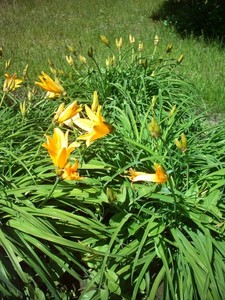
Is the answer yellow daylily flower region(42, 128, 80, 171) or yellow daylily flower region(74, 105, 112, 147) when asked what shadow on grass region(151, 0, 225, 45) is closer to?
yellow daylily flower region(74, 105, 112, 147)

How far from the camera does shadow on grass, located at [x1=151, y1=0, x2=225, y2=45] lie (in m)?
6.84

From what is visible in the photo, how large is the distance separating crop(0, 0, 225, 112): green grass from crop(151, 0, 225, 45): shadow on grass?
222mm

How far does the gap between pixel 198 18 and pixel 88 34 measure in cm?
198

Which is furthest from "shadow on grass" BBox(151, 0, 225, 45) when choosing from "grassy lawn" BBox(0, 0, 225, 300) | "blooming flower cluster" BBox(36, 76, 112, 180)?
"blooming flower cluster" BBox(36, 76, 112, 180)

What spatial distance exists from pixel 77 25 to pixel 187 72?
12.1 ft

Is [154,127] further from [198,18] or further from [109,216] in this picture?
[198,18]

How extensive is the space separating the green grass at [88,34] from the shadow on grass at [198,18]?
22cm

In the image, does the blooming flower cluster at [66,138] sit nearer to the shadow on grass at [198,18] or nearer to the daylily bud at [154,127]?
the daylily bud at [154,127]

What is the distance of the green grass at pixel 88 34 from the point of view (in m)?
4.71

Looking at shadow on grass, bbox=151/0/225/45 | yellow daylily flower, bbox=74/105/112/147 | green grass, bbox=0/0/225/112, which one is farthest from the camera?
shadow on grass, bbox=151/0/225/45

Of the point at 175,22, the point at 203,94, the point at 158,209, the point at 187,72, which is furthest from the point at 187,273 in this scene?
the point at 175,22

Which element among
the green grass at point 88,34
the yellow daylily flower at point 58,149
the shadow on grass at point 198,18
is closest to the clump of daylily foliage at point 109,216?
the yellow daylily flower at point 58,149

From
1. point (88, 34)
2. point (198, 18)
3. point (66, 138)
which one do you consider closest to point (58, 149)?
point (66, 138)

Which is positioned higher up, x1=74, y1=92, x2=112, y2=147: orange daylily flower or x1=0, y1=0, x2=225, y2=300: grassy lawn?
x1=74, y1=92, x2=112, y2=147: orange daylily flower
